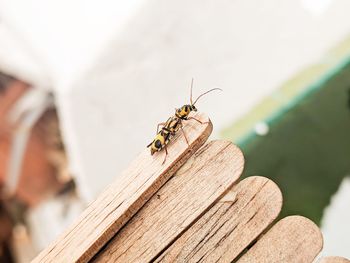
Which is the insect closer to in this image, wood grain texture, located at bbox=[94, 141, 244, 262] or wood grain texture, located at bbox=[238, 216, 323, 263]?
wood grain texture, located at bbox=[94, 141, 244, 262]

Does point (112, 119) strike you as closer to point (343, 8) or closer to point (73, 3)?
point (73, 3)

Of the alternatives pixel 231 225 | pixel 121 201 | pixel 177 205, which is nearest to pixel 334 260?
pixel 231 225

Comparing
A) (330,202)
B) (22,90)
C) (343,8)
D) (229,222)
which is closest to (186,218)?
(229,222)

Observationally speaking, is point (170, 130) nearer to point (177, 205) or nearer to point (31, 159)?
point (177, 205)

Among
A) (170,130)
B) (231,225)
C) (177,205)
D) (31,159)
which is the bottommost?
(231,225)

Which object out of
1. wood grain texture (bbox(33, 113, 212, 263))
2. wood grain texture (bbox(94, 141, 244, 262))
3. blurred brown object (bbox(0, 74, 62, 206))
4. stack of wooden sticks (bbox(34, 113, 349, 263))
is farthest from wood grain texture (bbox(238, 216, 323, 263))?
blurred brown object (bbox(0, 74, 62, 206))
